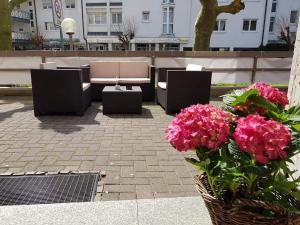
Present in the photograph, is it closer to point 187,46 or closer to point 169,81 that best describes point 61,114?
point 169,81

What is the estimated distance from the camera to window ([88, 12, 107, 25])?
93.1 feet

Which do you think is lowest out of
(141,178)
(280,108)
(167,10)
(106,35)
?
(141,178)

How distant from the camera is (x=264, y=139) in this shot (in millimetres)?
1027

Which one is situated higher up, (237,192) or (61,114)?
(237,192)

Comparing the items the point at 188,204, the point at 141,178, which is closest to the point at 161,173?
the point at 141,178

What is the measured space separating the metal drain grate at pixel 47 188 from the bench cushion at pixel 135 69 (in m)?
4.59

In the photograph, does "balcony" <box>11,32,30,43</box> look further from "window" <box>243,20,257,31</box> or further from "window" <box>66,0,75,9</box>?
"window" <box>243,20,257,31</box>

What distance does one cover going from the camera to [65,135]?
13.5 ft

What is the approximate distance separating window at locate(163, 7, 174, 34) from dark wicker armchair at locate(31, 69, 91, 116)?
78.1 feet

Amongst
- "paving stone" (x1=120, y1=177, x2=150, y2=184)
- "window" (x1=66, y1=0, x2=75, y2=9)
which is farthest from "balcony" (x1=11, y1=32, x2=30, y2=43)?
"paving stone" (x1=120, y1=177, x2=150, y2=184)

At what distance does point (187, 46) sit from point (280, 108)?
27240 mm

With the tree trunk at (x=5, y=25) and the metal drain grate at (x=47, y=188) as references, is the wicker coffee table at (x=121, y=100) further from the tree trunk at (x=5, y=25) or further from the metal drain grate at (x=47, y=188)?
the tree trunk at (x=5, y=25)

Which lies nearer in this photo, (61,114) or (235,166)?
(235,166)

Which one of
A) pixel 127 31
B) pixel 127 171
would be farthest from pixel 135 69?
pixel 127 31
